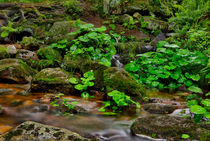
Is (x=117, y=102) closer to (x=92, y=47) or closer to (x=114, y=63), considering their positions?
(x=92, y=47)

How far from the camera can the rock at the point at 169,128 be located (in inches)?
75.1

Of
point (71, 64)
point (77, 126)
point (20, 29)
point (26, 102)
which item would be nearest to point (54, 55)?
point (71, 64)

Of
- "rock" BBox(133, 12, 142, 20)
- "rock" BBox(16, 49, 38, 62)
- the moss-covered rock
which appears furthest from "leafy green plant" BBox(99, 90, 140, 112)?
"rock" BBox(133, 12, 142, 20)

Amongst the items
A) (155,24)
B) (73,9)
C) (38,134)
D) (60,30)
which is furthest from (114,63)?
(73,9)

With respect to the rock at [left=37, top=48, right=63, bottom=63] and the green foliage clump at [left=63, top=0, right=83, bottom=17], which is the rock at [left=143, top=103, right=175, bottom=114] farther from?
the green foliage clump at [left=63, top=0, right=83, bottom=17]

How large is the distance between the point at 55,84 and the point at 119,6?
7.47 m

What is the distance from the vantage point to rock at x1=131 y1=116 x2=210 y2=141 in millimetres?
1908

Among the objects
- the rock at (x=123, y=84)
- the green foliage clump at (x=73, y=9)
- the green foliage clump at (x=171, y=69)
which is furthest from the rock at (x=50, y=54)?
the green foliage clump at (x=73, y=9)

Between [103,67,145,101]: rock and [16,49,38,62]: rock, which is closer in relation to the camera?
[103,67,145,101]: rock

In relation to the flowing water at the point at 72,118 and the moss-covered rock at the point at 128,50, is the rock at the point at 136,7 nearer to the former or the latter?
the moss-covered rock at the point at 128,50

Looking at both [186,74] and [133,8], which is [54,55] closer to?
[186,74]

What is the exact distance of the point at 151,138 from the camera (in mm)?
1984

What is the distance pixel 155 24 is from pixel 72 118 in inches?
297

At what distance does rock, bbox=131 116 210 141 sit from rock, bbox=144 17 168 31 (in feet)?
23.6
